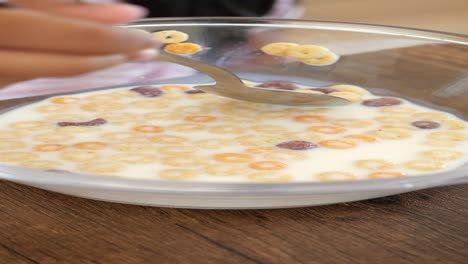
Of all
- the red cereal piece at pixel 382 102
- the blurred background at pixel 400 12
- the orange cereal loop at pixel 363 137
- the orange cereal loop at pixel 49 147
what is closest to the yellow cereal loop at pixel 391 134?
the orange cereal loop at pixel 363 137

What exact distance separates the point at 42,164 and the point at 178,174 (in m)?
0.14

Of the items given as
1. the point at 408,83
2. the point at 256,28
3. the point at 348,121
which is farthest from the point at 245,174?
the point at 256,28

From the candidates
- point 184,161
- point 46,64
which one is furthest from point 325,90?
point 46,64

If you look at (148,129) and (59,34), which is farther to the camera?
(148,129)

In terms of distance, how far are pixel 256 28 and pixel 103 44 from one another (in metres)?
0.69

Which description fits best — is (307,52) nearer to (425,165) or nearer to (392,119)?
(392,119)

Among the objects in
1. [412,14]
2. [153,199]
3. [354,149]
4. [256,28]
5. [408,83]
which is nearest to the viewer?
[153,199]

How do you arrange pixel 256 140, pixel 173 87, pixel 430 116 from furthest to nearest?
pixel 173 87, pixel 430 116, pixel 256 140

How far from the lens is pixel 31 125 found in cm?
100

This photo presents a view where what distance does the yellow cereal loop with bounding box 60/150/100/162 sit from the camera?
0.88 metres

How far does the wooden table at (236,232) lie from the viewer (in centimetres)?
70

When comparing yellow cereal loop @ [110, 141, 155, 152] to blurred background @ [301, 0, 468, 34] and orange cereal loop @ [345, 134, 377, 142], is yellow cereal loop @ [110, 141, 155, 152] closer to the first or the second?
orange cereal loop @ [345, 134, 377, 142]

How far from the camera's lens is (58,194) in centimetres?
83

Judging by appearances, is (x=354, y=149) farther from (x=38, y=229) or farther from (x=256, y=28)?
(x=256, y=28)
